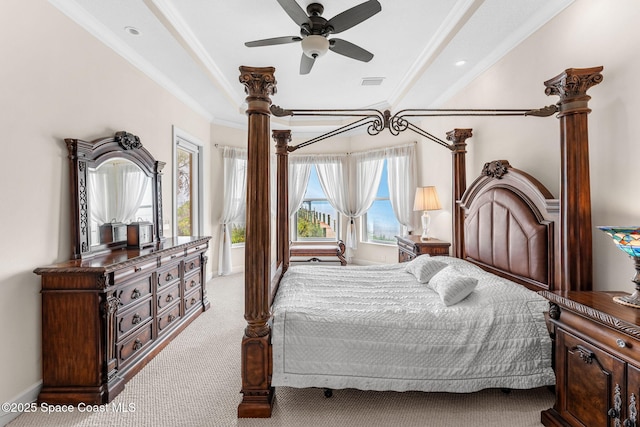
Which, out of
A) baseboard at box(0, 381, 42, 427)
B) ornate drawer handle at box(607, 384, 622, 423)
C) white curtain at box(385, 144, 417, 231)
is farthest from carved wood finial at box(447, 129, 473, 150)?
baseboard at box(0, 381, 42, 427)

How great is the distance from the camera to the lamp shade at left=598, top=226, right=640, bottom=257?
1.44 m

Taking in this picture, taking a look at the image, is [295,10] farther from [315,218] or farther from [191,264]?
[315,218]

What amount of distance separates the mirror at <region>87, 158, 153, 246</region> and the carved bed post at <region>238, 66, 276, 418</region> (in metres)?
1.55

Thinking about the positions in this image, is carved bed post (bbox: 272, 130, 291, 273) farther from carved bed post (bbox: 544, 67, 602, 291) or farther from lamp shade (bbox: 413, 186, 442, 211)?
carved bed post (bbox: 544, 67, 602, 291)

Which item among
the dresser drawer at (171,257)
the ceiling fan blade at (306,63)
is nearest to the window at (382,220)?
the ceiling fan blade at (306,63)

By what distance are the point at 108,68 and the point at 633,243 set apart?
398 centimetres

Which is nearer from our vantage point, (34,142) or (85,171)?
(34,142)

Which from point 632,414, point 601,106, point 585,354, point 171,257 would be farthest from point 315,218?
point 632,414

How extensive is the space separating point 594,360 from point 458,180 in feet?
7.96

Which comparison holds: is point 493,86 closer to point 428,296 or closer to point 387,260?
point 428,296

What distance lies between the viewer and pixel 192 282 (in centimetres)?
372

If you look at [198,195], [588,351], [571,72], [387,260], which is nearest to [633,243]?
[588,351]

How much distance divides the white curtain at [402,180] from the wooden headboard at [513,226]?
6.86 ft

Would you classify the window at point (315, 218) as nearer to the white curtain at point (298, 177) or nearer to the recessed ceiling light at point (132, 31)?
the white curtain at point (298, 177)
